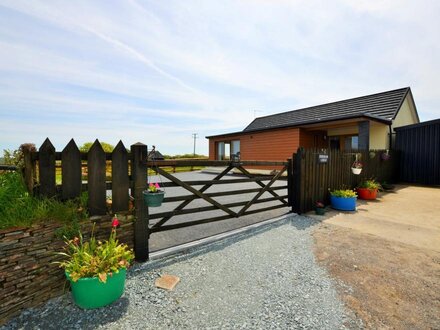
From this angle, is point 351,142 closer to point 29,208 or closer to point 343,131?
point 343,131

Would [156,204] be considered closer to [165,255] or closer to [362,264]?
[165,255]

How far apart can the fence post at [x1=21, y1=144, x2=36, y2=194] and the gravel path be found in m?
1.31

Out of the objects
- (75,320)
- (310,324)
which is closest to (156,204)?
(75,320)

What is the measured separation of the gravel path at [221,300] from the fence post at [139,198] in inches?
9.6

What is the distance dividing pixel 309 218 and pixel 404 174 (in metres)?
10.9

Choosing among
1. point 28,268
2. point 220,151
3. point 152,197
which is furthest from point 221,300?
point 220,151

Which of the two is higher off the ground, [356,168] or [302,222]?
[356,168]

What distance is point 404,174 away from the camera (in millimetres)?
12203

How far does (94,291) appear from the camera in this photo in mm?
2023

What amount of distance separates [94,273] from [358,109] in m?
16.6

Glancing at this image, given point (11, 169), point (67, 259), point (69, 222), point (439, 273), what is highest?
point (11, 169)

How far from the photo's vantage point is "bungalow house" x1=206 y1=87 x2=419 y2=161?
11414 millimetres

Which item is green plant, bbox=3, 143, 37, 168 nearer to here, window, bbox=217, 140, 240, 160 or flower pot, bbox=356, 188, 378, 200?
flower pot, bbox=356, 188, 378, 200

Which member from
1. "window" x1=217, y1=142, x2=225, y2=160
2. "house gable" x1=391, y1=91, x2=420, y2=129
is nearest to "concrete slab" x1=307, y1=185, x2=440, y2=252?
"house gable" x1=391, y1=91, x2=420, y2=129
